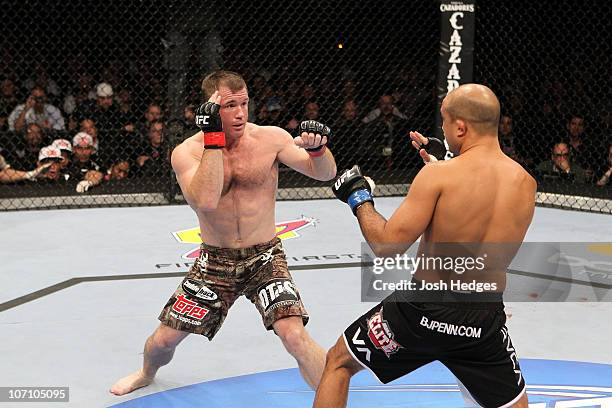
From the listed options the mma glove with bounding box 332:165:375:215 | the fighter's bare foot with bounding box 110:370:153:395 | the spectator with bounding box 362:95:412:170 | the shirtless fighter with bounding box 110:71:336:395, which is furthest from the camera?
the spectator with bounding box 362:95:412:170

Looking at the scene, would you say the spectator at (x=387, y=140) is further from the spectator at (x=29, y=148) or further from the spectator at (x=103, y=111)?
the spectator at (x=29, y=148)

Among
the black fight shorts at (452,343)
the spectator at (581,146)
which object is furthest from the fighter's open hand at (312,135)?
the spectator at (581,146)

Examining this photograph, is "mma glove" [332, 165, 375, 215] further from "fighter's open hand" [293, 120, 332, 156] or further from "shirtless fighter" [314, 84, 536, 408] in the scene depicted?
"fighter's open hand" [293, 120, 332, 156]

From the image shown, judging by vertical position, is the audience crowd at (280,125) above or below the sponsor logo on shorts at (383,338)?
below

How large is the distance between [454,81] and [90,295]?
11.7 feet

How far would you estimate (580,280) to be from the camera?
5.03m

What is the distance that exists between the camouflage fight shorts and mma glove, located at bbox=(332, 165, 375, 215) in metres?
0.63

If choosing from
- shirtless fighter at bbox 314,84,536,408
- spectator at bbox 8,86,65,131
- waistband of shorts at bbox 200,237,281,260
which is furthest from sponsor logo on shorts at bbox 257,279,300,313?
spectator at bbox 8,86,65,131

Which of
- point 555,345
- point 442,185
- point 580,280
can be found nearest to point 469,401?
point 442,185

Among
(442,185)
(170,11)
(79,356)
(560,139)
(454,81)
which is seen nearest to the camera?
(442,185)

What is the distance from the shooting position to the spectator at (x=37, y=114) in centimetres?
814

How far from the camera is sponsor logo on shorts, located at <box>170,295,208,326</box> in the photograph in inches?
124

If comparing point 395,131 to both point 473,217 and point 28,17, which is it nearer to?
point 28,17

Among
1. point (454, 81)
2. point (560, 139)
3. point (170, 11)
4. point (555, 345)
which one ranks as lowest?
point (560, 139)
